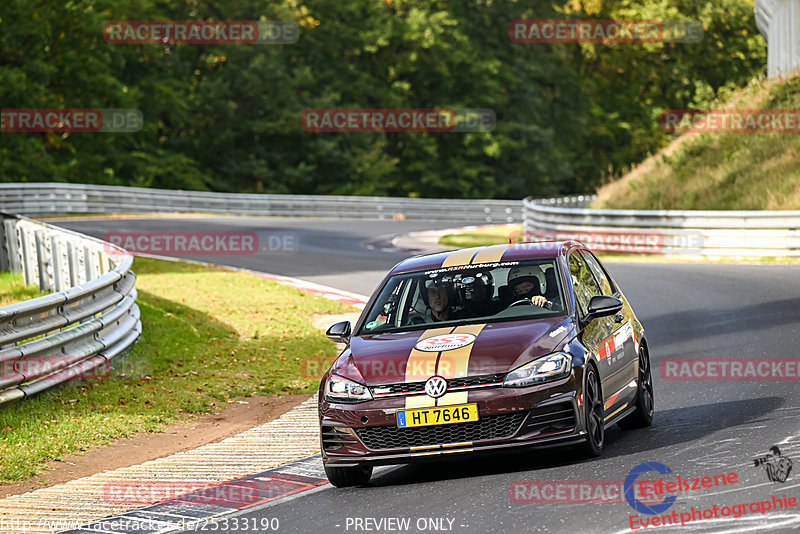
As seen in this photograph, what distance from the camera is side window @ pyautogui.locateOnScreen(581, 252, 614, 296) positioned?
392 inches

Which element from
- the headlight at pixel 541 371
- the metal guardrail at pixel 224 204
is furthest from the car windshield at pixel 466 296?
the metal guardrail at pixel 224 204

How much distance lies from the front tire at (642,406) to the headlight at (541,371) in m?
1.76

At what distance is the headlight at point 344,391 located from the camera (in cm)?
792

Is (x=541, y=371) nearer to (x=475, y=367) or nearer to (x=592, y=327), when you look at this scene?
(x=475, y=367)

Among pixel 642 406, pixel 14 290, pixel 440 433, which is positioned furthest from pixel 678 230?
pixel 440 433

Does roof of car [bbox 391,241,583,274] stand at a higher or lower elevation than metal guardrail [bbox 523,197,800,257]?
higher

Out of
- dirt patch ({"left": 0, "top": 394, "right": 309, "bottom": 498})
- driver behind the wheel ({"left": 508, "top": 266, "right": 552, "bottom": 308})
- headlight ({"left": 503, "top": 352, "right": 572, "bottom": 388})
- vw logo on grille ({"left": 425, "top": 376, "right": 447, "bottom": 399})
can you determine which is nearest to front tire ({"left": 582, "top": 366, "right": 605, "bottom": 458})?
headlight ({"left": 503, "top": 352, "right": 572, "bottom": 388})

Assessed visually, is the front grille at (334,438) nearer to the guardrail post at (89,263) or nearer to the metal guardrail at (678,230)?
the guardrail post at (89,263)

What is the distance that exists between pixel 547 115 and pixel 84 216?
36.0 metres

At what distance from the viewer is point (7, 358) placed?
10.4 m

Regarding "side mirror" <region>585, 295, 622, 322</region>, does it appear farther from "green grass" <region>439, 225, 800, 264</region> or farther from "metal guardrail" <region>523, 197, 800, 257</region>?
"metal guardrail" <region>523, 197, 800, 257</region>

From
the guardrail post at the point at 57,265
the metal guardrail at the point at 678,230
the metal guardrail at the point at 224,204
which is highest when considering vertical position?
the guardrail post at the point at 57,265

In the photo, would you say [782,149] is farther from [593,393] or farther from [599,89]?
[599,89]

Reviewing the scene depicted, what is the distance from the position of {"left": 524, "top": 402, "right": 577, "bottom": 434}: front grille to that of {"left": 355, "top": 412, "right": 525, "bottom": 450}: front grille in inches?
3.1
